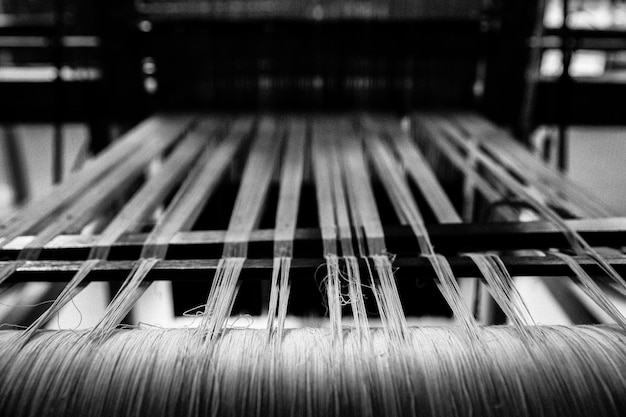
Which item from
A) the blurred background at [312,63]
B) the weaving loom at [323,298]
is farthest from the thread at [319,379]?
the blurred background at [312,63]

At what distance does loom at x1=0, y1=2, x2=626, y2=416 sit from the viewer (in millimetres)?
490

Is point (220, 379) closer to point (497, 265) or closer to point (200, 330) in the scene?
point (200, 330)

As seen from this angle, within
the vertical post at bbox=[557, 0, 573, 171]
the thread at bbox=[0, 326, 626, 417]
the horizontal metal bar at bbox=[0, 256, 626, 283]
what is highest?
the vertical post at bbox=[557, 0, 573, 171]

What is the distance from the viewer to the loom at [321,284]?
0.49 metres

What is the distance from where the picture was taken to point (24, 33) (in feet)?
5.54

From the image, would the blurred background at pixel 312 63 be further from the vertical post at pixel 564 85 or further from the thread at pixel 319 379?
the thread at pixel 319 379

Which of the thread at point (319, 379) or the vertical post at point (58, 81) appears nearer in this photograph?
the thread at point (319, 379)

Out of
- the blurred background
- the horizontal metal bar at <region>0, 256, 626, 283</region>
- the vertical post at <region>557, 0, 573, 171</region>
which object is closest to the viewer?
the horizontal metal bar at <region>0, 256, 626, 283</region>

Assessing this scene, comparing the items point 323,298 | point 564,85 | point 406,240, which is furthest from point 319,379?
point 564,85

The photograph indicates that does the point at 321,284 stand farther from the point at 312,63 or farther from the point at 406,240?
the point at 312,63

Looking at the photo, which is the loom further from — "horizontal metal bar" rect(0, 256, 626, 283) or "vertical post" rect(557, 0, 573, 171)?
"vertical post" rect(557, 0, 573, 171)

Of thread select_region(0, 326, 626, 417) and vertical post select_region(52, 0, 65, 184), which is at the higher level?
vertical post select_region(52, 0, 65, 184)

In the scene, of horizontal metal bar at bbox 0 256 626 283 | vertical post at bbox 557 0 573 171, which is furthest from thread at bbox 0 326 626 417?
vertical post at bbox 557 0 573 171

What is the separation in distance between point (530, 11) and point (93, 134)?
1615mm
